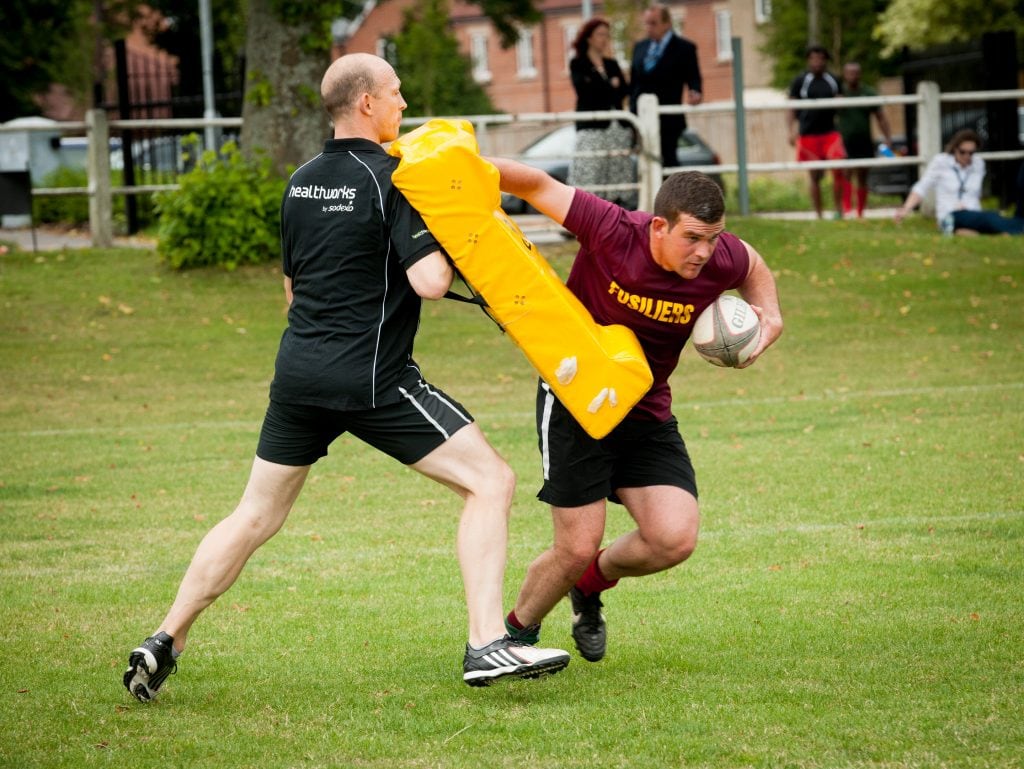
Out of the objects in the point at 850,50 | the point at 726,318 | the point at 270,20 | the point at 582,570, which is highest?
the point at 850,50

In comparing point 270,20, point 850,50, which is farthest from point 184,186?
point 850,50

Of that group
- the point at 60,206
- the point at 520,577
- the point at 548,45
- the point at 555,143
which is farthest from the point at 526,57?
the point at 520,577

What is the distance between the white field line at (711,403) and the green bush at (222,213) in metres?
5.17

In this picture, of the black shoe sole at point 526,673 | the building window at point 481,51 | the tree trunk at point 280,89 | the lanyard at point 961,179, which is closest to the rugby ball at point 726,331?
the black shoe sole at point 526,673

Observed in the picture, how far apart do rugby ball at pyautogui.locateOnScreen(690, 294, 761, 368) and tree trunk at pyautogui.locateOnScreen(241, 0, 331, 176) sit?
475 inches

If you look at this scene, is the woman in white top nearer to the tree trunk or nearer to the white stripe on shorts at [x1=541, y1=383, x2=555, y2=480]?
the tree trunk

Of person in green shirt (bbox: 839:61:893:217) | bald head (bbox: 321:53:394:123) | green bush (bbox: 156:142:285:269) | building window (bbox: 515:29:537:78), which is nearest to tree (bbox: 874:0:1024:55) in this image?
person in green shirt (bbox: 839:61:893:217)

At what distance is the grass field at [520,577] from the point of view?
4.64 meters

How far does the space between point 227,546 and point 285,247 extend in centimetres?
110

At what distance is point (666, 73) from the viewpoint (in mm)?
17344

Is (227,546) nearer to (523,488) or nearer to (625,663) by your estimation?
(625,663)

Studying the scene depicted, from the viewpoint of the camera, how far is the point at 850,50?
50.8 metres

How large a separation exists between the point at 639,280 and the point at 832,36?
156 feet

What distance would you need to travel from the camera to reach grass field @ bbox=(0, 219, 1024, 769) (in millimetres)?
4645
